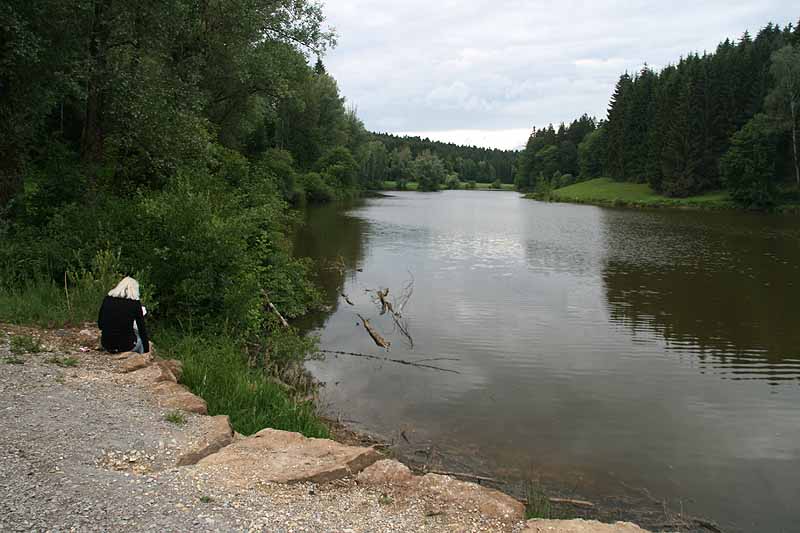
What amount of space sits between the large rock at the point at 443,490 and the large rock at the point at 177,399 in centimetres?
235

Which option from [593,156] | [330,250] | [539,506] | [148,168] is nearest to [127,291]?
[539,506]

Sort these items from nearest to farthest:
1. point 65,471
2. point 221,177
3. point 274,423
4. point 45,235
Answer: point 65,471 < point 274,423 < point 45,235 < point 221,177

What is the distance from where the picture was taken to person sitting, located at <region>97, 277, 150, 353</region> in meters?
8.09

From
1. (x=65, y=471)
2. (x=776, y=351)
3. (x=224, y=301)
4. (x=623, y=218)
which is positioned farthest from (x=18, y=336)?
(x=623, y=218)

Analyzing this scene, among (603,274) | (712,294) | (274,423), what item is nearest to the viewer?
(274,423)

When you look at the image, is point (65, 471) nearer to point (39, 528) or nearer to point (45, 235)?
point (39, 528)

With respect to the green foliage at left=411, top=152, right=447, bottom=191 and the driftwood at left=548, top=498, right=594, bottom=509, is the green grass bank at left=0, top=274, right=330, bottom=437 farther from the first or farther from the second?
the green foliage at left=411, top=152, right=447, bottom=191

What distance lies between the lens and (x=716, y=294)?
21281 mm

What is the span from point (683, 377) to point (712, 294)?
389 inches

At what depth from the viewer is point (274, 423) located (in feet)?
26.3

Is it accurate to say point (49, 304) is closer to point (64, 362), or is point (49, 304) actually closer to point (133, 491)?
point (64, 362)

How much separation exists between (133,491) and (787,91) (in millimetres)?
69663

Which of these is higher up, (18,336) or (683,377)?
(18,336)

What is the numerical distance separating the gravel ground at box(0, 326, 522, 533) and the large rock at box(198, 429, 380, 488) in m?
0.13
